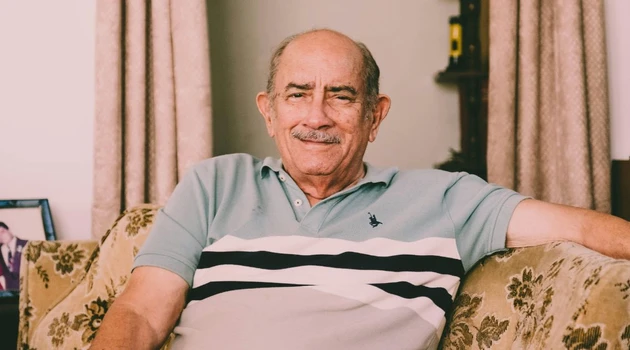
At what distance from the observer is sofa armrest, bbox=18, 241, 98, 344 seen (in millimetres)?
1487

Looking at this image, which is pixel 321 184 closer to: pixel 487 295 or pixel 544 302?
pixel 487 295

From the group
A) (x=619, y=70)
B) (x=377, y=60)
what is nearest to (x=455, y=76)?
(x=377, y=60)

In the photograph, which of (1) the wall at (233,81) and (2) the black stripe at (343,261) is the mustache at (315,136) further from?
(1) the wall at (233,81)

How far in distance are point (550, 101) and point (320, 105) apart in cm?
106

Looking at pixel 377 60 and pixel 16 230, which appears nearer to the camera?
pixel 16 230

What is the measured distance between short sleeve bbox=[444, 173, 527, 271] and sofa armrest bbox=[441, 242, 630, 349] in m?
0.03

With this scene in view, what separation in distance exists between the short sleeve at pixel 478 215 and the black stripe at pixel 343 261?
0.05 metres

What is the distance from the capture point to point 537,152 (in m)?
2.13

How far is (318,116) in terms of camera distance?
1.43 m

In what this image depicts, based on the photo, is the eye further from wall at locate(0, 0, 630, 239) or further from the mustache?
wall at locate(0, 0, 630, 239)

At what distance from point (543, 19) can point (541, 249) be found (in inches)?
47.4

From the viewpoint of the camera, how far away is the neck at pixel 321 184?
1466 mm

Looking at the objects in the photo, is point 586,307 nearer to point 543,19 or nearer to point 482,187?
point 482,187

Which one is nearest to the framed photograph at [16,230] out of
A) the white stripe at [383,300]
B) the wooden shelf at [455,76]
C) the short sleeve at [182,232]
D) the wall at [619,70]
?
the short sleeve at [182,232]
